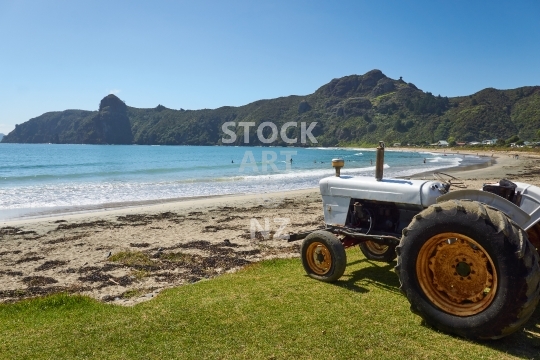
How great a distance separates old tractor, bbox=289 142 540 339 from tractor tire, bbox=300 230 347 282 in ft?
0.05

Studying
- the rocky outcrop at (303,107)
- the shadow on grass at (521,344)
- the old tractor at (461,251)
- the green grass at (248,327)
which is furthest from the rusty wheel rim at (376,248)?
the rocky outcrop at (303,107)

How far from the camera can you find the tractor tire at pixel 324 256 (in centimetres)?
595

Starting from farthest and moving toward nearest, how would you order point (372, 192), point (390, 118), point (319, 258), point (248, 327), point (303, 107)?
point (303, 107) < point (390, 118) < point (319, 258) < point (372, 192) < point (248, 327)

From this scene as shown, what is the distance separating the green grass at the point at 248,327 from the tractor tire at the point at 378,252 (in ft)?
3.43

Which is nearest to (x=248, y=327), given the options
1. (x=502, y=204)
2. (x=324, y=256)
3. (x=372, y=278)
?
(x=324, y=256)

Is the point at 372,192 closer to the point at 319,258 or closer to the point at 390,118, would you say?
the point at 319,258

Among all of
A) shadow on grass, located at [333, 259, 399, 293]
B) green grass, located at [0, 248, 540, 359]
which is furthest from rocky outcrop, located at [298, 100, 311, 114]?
green grass, located at [0, 248, 540, 359]

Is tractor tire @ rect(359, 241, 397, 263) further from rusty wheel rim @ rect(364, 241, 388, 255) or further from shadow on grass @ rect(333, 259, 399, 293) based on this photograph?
shadow on grass @ rect(333, 259, 399, 293)

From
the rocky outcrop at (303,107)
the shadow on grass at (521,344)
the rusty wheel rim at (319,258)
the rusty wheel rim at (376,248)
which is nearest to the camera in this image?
the shadow on grass at (521,344)

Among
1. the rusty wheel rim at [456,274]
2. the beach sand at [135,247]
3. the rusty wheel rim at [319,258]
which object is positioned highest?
the rusty wheel rim at [456,274]

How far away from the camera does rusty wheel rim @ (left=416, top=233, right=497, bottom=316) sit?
13.2 ft

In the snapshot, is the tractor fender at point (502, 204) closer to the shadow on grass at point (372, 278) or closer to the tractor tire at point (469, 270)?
the tractor tire at point (469, 270)

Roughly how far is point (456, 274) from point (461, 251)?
26cm

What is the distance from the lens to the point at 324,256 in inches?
244
